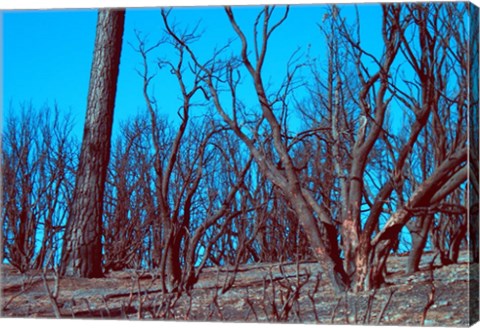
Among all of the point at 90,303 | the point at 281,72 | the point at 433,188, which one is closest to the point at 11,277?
the point at 90,303

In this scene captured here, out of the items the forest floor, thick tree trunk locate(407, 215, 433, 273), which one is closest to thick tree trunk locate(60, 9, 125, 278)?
the forest floor

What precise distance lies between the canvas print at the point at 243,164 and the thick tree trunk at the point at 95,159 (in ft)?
0.04

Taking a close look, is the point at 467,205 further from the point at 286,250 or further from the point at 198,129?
the point at 198,129

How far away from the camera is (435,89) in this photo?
352 inches

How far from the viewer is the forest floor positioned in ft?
28.9

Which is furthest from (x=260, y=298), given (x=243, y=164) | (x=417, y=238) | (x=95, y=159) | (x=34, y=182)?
(x=34, y=182)

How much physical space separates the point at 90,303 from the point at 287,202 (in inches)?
74.5

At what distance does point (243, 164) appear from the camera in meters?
9.47

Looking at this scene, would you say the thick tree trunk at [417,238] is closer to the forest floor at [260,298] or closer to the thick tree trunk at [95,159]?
the forest floor at [260,298]

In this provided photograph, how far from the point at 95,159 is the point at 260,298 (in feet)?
6.26

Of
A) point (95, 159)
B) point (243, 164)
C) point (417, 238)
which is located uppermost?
point (95, 159)

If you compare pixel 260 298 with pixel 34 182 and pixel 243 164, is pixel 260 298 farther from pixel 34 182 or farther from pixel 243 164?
pixel 34 182

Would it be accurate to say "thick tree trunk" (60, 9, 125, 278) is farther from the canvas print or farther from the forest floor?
the forest floor

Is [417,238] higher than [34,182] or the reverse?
the reverse
